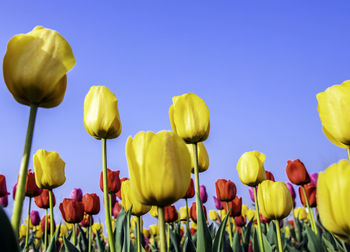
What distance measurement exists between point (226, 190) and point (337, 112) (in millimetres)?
2872

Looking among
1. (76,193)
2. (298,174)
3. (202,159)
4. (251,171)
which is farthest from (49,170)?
(76,193)

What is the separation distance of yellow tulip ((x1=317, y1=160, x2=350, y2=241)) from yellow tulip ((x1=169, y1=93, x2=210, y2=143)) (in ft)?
4.05

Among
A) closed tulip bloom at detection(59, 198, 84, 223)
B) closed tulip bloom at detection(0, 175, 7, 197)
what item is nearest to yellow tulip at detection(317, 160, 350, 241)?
closed tulip bloom at detection(59, 198, 84, 223)

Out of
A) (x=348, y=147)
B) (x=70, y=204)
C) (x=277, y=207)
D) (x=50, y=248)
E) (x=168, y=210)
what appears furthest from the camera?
(x=168, y=210)

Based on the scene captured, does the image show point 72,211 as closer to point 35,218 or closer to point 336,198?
point 336,198

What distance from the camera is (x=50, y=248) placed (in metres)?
2.12

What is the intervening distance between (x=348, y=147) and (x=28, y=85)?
5.36ft

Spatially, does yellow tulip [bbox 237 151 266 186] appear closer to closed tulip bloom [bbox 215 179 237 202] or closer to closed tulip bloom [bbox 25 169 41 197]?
closed tulip bloom [bbox 215 179 237 202]

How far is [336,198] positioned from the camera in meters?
1.07

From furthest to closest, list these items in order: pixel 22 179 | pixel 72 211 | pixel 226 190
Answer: pixel 226 190 < pixel 72 211 < pixel 22 179

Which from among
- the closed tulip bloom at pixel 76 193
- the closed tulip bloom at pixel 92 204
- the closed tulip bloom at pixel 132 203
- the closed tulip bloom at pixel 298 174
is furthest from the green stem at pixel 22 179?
the closed tulip bloom at pixel 76 193

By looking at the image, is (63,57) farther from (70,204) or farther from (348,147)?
(70,204)

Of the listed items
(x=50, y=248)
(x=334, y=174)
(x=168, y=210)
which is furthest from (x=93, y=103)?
(x=168, y=210)

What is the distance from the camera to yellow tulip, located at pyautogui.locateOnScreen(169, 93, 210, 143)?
2287 millimetres
